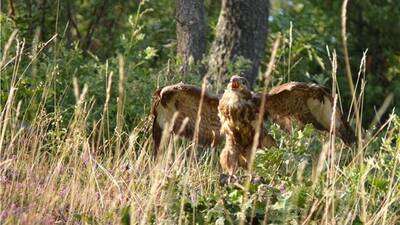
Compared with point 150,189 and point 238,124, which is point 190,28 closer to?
point 238,124

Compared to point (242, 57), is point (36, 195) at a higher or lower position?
lower

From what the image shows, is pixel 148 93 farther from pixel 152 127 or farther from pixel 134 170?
pixel 134 170

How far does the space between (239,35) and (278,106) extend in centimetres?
251

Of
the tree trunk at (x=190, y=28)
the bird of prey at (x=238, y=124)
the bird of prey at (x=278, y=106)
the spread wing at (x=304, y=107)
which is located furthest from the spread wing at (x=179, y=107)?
the tree trunk at (x=190, y=28)

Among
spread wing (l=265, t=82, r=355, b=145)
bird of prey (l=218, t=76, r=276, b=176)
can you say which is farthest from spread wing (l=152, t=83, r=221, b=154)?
spread wing (l=265, t=82, r=355, b=145)

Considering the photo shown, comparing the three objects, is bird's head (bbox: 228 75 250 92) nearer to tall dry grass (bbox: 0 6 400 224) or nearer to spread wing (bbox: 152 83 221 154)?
spread wing (bbox: 152 83 221 154)

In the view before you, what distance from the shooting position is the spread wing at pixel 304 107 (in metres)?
5.32

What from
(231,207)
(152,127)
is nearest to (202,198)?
(231,207)

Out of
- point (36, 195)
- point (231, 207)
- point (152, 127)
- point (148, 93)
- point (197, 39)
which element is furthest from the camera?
point (197, 39)

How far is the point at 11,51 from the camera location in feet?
24.5

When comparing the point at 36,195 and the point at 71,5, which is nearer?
the point at 36,195

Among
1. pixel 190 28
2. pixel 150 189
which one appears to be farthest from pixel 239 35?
pixel 150 189

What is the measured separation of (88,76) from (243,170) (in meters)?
2.12

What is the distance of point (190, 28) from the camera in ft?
25.7
